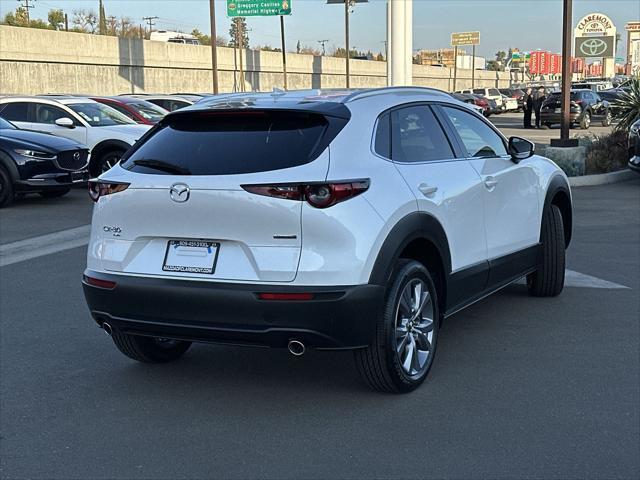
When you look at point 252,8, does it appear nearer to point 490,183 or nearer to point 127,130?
point 127,130

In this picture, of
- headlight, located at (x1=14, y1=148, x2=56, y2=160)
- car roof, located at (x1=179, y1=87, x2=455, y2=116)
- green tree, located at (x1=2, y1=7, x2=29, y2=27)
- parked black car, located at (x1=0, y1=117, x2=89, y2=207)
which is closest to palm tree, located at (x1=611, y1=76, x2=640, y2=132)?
parked black car, located at (x1=0, y1=117, x2=89, y2=207)

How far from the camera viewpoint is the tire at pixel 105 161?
15117mm

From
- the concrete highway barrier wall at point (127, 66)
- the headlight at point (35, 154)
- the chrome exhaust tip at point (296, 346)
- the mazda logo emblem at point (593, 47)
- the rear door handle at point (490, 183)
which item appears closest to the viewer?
the chrome exhaust tip at point (296, 346)

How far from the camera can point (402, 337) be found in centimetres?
473

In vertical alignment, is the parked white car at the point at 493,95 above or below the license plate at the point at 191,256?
above

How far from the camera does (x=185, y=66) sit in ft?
175

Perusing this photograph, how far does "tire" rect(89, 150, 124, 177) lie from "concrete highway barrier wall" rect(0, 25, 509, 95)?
989 inches

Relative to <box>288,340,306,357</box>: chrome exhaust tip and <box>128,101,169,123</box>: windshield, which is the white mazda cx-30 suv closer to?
<box>288,340,306,357</box>: chrome exhaust tip

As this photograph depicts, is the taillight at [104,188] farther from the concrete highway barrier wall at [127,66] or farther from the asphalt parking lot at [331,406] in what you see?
the concrete highway barrier wall at [127,66]

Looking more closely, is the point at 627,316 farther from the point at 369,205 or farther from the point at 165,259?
the point at 165,259

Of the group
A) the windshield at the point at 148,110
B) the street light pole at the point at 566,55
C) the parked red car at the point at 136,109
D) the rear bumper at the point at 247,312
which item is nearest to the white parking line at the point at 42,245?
the rear bumper at the point at 247,312

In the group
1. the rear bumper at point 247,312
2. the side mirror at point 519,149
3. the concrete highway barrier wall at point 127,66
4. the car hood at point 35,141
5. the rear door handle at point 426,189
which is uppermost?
the concrete highway barrier wall at point 127,66

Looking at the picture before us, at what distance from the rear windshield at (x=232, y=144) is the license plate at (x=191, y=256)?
383 mm

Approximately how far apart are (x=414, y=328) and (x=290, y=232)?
3.63 ft
